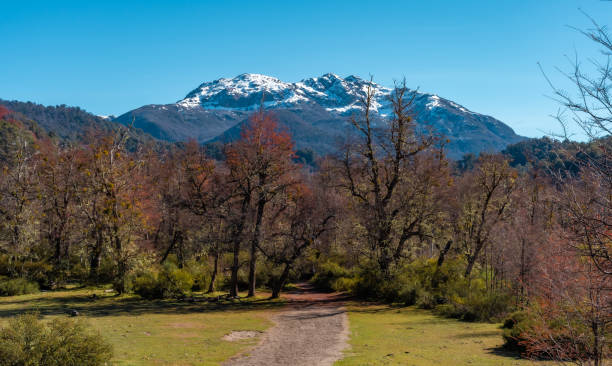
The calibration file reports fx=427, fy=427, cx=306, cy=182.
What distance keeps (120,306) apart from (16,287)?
7.88 m

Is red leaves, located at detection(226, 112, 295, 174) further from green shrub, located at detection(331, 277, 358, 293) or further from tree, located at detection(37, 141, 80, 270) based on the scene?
tree, located at detection(37, 141, 80, 270)

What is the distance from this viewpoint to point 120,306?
25.0 m

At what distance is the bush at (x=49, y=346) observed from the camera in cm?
936

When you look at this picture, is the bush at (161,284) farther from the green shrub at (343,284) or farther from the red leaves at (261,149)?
the green shrub at (343,284)

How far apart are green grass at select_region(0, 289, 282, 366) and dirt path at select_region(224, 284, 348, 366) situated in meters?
0.89

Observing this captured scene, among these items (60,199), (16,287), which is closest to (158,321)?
(16,287)

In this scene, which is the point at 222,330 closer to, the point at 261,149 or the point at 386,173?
the point at 261,149

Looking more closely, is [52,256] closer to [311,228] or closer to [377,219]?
[311,228]

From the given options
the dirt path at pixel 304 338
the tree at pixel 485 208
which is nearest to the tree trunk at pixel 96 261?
the dirt path at pixel 304 338

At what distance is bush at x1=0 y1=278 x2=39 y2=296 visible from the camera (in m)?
26.9

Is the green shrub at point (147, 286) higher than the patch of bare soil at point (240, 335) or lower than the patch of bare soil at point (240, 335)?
higher

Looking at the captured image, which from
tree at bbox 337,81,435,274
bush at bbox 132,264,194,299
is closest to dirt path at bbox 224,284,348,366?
tree at bbox 337,81,435,274

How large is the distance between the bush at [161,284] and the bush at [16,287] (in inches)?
256

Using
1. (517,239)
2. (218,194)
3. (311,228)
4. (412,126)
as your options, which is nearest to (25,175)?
(218,194)
